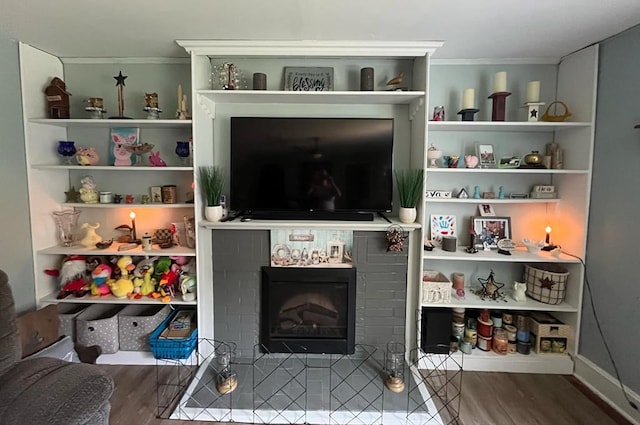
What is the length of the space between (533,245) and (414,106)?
4.38 ft

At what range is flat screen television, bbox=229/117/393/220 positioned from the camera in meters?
2.22

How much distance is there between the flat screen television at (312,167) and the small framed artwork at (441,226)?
0.49m

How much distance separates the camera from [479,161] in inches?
94.1

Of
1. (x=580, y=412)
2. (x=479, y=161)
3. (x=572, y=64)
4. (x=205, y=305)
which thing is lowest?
(x=580, y=412)

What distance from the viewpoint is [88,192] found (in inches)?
93.4

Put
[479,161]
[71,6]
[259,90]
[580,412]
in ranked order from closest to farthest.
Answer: [71,6]
[580,412]
[259,90]
[479,161]

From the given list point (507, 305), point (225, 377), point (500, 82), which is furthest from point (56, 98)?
point (507, 305)

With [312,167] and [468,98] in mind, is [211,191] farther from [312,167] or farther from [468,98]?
[468,98]

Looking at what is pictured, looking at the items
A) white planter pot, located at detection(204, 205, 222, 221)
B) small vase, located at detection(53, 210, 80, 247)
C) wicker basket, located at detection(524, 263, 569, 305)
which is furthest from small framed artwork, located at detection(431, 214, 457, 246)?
small vase, located at detection(53, 210, 80, 247)

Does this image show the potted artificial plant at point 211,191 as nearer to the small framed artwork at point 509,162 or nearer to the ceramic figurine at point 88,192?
the ceramic figurine at point 88,192

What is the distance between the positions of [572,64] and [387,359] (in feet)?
7.87

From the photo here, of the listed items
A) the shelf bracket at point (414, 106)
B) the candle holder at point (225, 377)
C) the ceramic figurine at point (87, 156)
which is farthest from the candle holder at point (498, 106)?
the ceramic figurine at point (87, 156)

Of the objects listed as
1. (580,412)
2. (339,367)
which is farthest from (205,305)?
(580,412)

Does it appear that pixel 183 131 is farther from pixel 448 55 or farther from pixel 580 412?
pixel 580 412
